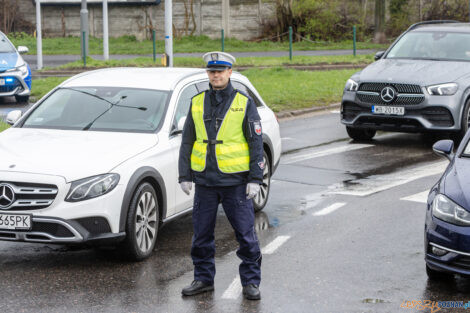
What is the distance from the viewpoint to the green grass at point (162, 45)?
1453 inches

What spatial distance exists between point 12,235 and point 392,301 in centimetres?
302

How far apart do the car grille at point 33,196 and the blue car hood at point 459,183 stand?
10.1 ft

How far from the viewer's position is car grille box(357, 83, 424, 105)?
1358 centimetres

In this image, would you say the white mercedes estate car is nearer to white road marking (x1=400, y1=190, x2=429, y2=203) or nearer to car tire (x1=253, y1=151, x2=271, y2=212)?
car tire (x1=253, y1=151, x2=271, y2=212)

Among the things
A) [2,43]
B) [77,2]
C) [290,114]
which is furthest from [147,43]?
[290,114]

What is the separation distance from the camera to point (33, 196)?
23.4ft

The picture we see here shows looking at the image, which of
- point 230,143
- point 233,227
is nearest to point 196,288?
point 233,227

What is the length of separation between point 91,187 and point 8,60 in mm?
13559

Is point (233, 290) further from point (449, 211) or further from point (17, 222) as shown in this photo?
point (17, 222)

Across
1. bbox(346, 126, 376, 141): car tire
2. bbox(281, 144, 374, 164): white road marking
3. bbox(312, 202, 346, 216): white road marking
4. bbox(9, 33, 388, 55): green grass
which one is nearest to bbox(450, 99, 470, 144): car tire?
bbox(281, 144, 374, 164): white road marking

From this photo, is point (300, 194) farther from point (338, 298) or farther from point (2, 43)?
point (2, 43)

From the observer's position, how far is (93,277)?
711 centimetres

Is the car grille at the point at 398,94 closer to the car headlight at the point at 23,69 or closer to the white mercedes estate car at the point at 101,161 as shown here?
the white mercedes estate car at the point at 101,161

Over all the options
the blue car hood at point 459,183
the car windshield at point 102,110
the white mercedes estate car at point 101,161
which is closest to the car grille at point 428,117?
the white mercedes estate car at point 101,161
